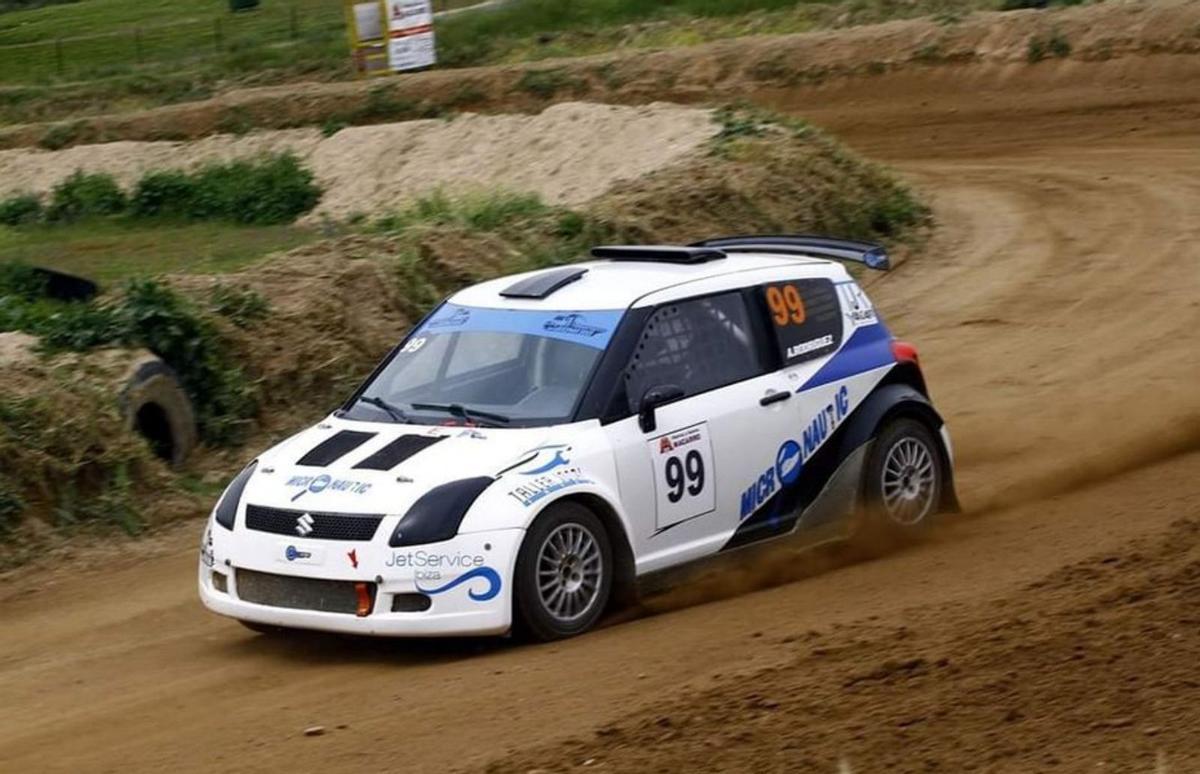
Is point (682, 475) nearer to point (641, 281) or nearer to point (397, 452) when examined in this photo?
point (641, 281)

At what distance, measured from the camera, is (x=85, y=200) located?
3228 centimetres

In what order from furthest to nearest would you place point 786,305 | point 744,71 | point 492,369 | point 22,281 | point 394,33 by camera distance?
point 394,33
point 744,71
point 22,281
point 786,305
point 492,369

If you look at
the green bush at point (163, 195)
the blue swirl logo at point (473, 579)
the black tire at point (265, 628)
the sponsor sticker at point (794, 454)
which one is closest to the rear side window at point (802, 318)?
the sponsor sticker at point (794, 454)

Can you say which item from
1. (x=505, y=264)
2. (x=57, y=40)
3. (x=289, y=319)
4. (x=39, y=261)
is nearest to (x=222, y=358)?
(x=289, y=319)

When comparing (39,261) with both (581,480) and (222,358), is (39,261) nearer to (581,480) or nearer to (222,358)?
(222,358)

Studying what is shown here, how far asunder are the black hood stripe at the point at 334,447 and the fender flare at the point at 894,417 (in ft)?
8.53

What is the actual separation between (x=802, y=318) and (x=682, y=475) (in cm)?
137

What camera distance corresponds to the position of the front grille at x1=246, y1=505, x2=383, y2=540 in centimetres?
869

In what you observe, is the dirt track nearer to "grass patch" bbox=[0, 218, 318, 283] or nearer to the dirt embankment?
"grass patch" bbox=[0, 218, 318, 283]

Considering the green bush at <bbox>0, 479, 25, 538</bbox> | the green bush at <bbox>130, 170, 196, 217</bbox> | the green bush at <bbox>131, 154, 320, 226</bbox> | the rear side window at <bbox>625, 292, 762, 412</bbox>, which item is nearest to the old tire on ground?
the green bush at <bbox>0, 479, 25, 538</bbox>

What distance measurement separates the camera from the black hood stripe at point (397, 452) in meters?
9.00

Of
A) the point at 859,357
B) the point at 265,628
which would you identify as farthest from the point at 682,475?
the point at 265,628

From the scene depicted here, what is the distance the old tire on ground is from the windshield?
10.7ft

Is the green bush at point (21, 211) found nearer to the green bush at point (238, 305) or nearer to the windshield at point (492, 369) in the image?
the green bush at point (238, 305)
